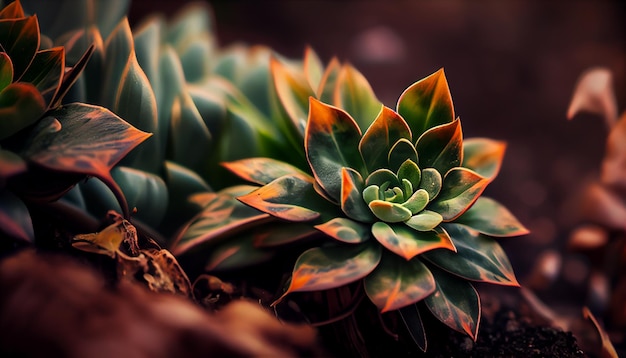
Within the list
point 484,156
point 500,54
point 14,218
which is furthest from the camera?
point 500,54

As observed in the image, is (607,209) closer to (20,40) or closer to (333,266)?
(333,266)

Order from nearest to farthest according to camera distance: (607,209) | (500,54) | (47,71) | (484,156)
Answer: (47,71) < (484,156) < (607,209) < (500,54)

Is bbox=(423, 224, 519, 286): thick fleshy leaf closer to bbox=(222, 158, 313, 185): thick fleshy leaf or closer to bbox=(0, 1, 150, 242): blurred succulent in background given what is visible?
bbox=(222, 158, 313, 185): thick fleshy leaf

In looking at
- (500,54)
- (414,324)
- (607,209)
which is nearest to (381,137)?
(414,324)

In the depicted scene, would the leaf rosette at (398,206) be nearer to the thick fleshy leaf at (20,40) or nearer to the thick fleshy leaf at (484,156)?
the thick fleshy leaf at (484,156)

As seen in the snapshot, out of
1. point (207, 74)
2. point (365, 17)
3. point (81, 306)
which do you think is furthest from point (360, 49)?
point (81, 306)

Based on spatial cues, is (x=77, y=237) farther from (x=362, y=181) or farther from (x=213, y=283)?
(x=362, y=181)

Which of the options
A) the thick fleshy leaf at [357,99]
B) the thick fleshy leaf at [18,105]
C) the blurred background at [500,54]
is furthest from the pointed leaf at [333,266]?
the blurred background at [500,54]
